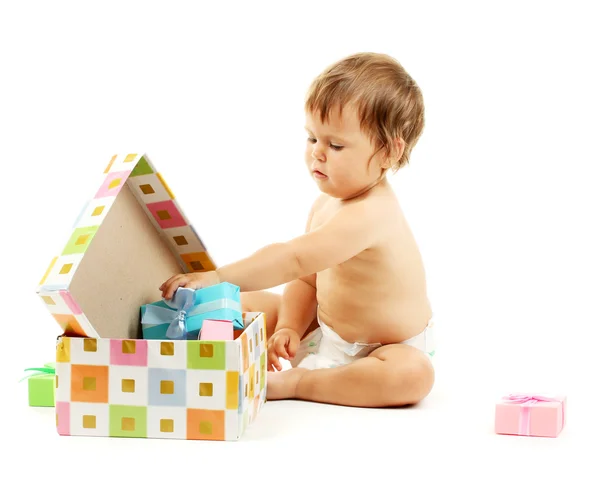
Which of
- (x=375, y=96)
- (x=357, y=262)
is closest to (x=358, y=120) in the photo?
(x=375, y=96)

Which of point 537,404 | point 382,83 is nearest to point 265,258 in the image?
point 382,83

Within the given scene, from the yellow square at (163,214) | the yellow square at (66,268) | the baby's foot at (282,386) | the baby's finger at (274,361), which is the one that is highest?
the yellow square at (163,214)

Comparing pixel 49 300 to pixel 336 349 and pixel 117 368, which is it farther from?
pixel 336 349

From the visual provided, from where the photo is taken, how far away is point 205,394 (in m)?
1.58

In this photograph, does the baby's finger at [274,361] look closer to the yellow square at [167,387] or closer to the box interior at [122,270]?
the box interior at [122,270]

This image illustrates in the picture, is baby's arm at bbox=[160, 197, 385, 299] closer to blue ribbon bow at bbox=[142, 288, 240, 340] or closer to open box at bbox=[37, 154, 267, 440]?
blue ribbon bow at bbox=[142, 288, 240, 340]

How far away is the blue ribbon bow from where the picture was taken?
1.70 m

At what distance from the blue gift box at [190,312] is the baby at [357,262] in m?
0.02

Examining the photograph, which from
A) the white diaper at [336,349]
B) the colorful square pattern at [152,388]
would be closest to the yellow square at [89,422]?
the colorful square pattern at [152,388]

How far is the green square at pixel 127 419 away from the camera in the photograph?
1594 mm

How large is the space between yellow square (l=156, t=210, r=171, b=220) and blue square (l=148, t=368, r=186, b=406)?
1.12 ft

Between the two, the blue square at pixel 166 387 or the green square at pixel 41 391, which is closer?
the blue square at pixel 166 387

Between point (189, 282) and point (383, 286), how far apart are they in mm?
372

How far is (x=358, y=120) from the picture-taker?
6.00 ft
